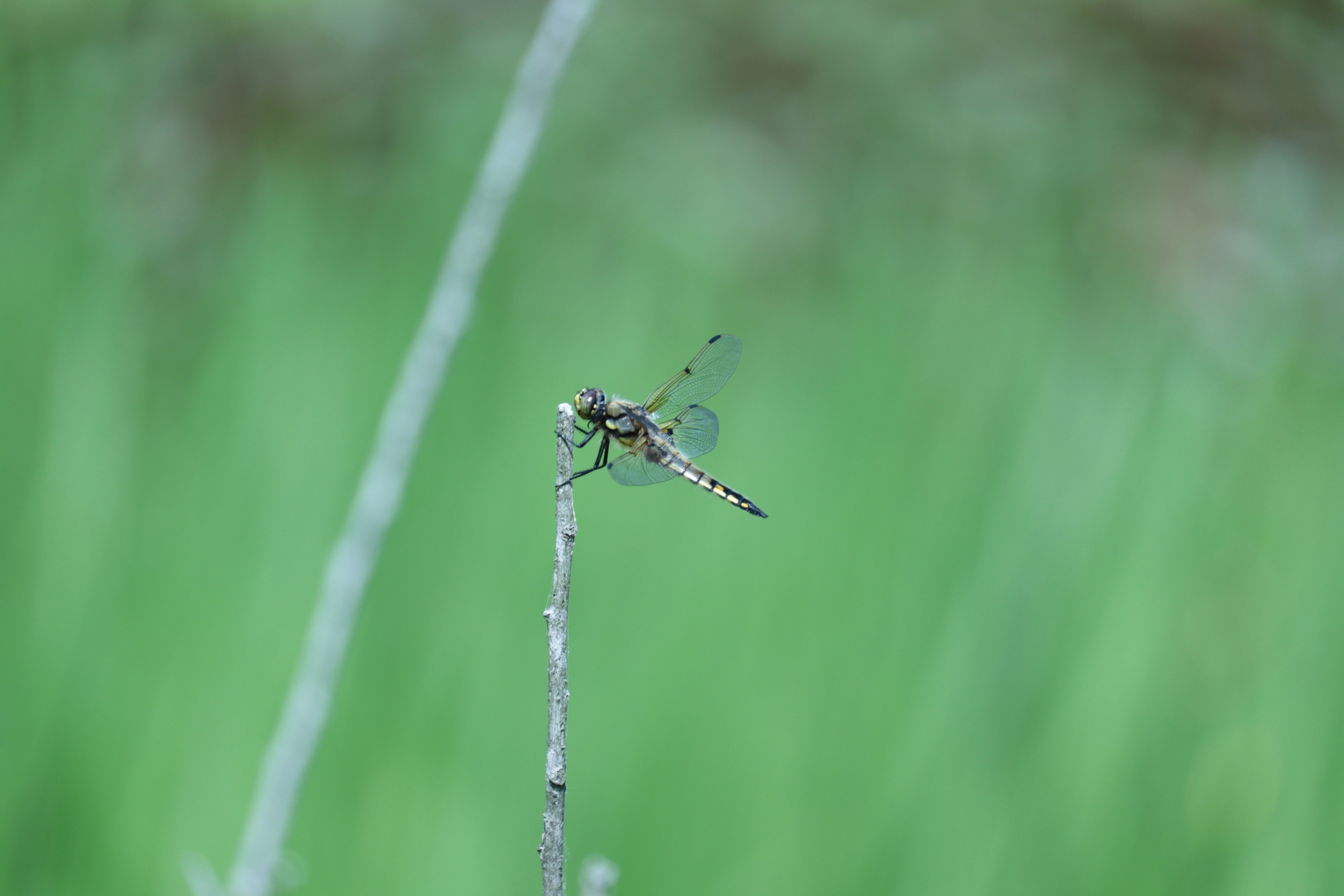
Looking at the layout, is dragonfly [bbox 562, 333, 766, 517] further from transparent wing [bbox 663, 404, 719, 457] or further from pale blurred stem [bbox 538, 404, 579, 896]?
pale blurred stem [bbox 538, 404, 579, 896]

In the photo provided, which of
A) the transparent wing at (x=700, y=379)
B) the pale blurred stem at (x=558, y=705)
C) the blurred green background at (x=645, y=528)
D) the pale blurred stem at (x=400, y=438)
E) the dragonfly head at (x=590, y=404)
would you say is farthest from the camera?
the transparent wing at (x=700, y=379)

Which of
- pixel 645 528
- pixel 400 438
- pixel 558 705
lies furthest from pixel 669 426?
pixel 558 705

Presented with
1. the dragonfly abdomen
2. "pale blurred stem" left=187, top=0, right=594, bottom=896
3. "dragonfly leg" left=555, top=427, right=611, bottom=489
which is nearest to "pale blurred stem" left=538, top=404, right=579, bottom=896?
"pale blurred stem" left=187, top=0, right=594, bottom=896

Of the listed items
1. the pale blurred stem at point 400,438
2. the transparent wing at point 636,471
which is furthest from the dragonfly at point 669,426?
the pale blurred stem at point 400,438

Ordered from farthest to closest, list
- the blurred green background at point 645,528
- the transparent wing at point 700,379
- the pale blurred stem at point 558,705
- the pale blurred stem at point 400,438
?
the transparent wing at point 700,379, the blurred green background at point 645,528, the pale blurred stem at point 400,438, the pale blurred stem at point 558,705

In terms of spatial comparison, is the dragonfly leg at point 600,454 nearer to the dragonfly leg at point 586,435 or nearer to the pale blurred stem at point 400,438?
the dragonfly leg at point 586,435

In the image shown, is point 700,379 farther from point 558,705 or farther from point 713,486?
point 558,705

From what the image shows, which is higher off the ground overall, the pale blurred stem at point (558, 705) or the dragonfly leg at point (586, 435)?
the dragonfly leg at point (586, 435)
